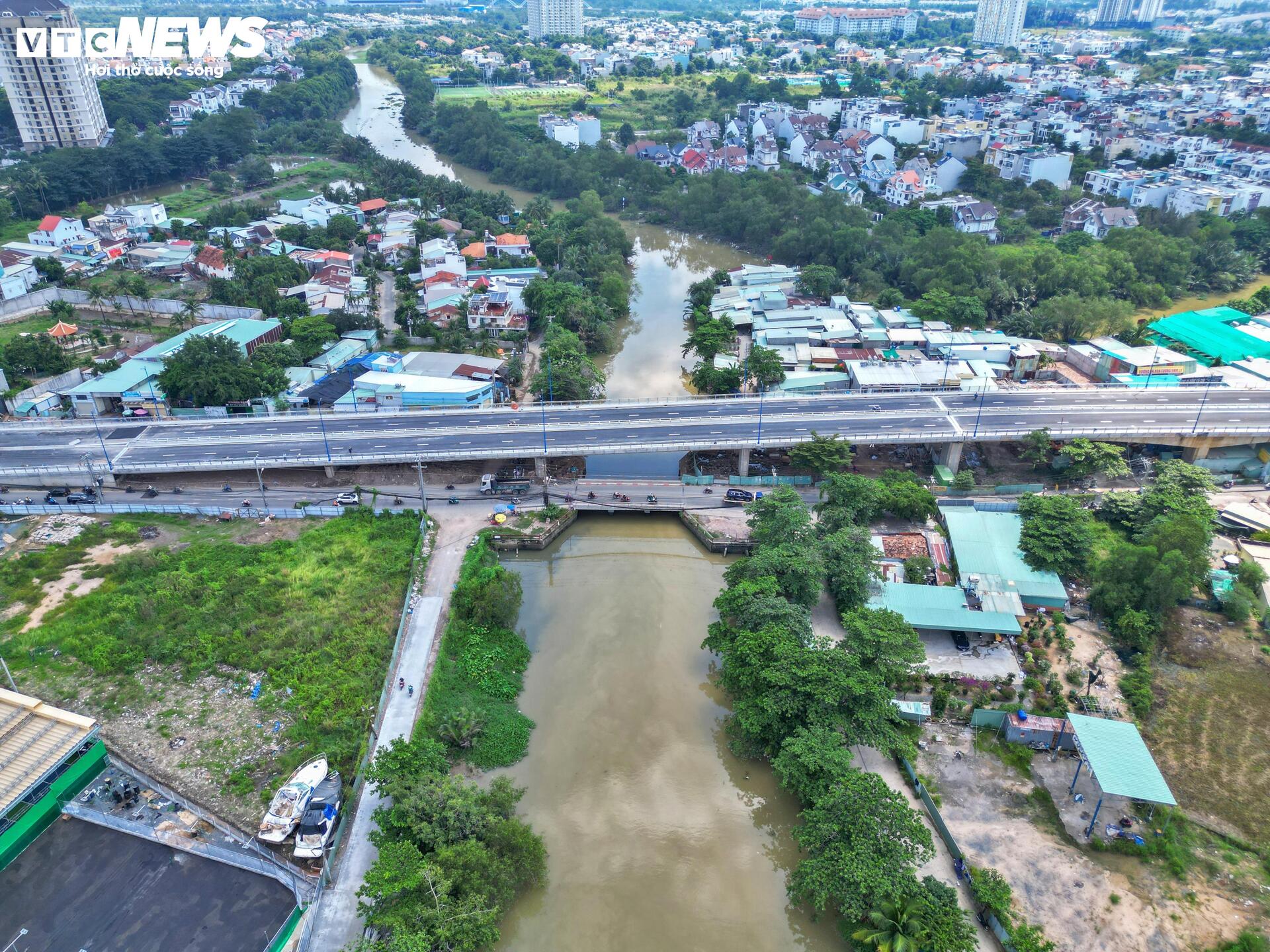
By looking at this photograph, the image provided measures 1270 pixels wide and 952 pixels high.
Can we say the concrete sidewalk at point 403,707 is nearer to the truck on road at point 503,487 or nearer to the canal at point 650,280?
the truck on road at point 503,487

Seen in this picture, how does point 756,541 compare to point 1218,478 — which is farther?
point 1218,478

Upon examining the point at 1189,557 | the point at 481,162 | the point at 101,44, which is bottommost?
the point at 1189,557

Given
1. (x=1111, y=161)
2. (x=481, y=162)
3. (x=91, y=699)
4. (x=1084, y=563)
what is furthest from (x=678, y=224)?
(x=91, y=699)

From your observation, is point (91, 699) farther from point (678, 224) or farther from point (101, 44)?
point (101, 44)

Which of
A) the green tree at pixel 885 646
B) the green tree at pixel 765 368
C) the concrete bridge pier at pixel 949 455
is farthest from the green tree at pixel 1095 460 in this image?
the green tree at pixel 885 646

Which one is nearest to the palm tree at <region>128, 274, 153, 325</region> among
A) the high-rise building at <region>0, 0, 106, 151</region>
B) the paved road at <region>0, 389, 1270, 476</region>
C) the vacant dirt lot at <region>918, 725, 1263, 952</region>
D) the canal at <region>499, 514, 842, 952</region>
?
the paved road at <region>0, 389, 1270, 476</region>

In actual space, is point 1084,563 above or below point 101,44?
below
